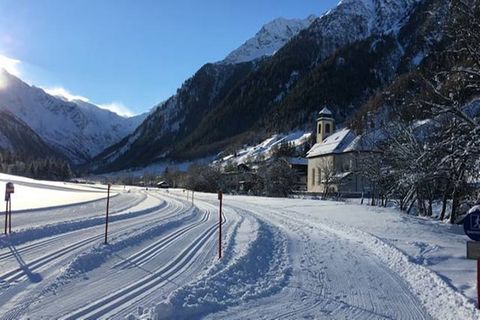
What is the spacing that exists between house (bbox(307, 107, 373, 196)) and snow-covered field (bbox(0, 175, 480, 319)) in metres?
49.1

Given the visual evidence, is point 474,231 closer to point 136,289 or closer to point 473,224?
point 473,224

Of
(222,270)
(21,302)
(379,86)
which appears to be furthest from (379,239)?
(379,86)

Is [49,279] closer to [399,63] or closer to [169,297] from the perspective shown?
[169,297]

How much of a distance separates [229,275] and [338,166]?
72.8 m

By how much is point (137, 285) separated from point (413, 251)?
9058 mm

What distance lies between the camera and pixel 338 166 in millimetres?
81625

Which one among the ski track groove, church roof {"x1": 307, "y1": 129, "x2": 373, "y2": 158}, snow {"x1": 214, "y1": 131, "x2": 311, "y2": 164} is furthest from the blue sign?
snow {"x1": 214, "y1": 131, "x2": 311, "y2": 164}

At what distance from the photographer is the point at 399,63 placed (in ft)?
582

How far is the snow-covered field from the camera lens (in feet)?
27.1

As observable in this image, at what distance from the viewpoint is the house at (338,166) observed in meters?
74.6

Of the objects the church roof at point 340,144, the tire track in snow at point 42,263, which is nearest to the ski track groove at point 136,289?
the tire track in snow at point 42,263

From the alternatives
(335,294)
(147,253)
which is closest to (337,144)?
(147,253)

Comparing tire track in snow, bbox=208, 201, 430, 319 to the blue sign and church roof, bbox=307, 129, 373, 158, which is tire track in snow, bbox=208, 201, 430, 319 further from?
church roof, bbox=307, 129, 373, 158

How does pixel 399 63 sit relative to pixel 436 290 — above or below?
above
